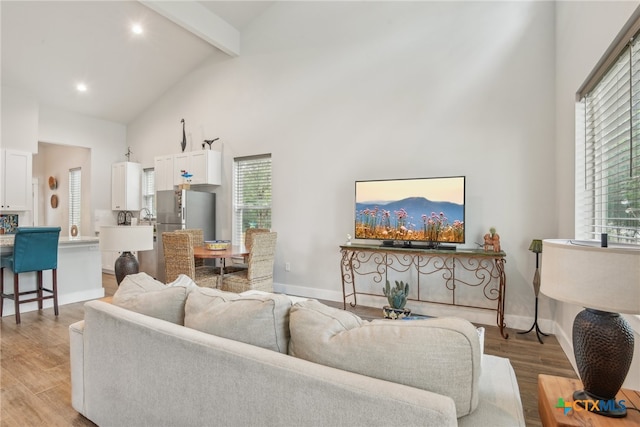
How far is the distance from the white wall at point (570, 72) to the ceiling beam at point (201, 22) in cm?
435

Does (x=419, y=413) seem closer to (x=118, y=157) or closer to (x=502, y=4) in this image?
(x=502, y=4)

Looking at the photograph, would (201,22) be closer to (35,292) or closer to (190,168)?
(190,168)

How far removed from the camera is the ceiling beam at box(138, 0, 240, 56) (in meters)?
4.36

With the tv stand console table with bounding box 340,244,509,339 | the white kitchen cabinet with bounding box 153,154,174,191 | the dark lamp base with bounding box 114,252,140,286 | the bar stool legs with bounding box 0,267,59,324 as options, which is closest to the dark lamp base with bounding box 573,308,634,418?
the tv stand console table with bounding box 340,244,509,339

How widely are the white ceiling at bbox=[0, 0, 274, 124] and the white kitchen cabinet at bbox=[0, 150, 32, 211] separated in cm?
110

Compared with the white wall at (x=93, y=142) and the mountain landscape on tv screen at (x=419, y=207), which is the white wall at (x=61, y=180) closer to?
the white wall at (x=93, y=142)

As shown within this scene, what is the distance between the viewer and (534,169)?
3430 mm

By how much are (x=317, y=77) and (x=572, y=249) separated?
Result: 13.7ft

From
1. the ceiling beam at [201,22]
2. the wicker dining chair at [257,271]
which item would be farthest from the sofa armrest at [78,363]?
the ceiling beam at [201,22]

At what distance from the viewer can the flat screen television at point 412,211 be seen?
3561 millimetres

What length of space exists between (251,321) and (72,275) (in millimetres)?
4466

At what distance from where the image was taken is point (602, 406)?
1.16m

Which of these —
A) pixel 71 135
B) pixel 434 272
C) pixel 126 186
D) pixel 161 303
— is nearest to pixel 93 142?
pixel 71 135

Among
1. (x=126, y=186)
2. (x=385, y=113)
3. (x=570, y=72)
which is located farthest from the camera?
(x=126, y=186)
